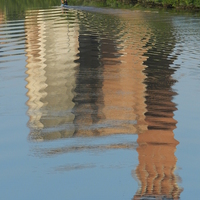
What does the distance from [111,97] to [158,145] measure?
3.30 meters

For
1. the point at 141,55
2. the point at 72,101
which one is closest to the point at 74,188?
the point at 72,101

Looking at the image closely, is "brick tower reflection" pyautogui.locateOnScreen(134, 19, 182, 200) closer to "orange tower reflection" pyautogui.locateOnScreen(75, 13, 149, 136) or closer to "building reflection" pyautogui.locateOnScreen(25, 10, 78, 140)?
"orange tower reflection" pyautogui.locateOnScreen(75, 13, 149, 136)

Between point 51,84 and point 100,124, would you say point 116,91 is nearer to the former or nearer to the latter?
point 51,84

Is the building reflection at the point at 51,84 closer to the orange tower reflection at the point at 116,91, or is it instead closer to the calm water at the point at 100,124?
the calm water at the point at 100,124

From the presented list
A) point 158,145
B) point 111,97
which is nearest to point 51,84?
point 111,97

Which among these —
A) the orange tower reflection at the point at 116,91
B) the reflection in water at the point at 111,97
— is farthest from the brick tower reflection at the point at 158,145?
the orange tower reflection at the point at 116,91

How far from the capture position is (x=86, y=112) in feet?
31.4

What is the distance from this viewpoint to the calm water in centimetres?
617

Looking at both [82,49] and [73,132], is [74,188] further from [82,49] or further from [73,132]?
[82,49]

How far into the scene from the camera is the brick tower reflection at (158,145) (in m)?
5.92

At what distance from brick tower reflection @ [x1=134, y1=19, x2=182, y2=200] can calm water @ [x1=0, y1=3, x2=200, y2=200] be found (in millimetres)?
13

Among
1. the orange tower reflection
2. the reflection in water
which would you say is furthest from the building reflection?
the orange tower reflection

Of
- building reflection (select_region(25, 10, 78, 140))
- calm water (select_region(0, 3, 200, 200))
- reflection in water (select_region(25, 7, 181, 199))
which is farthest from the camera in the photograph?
building reflection (select_region(25, 10, 78, 140))

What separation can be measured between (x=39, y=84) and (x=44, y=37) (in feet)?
32.7
